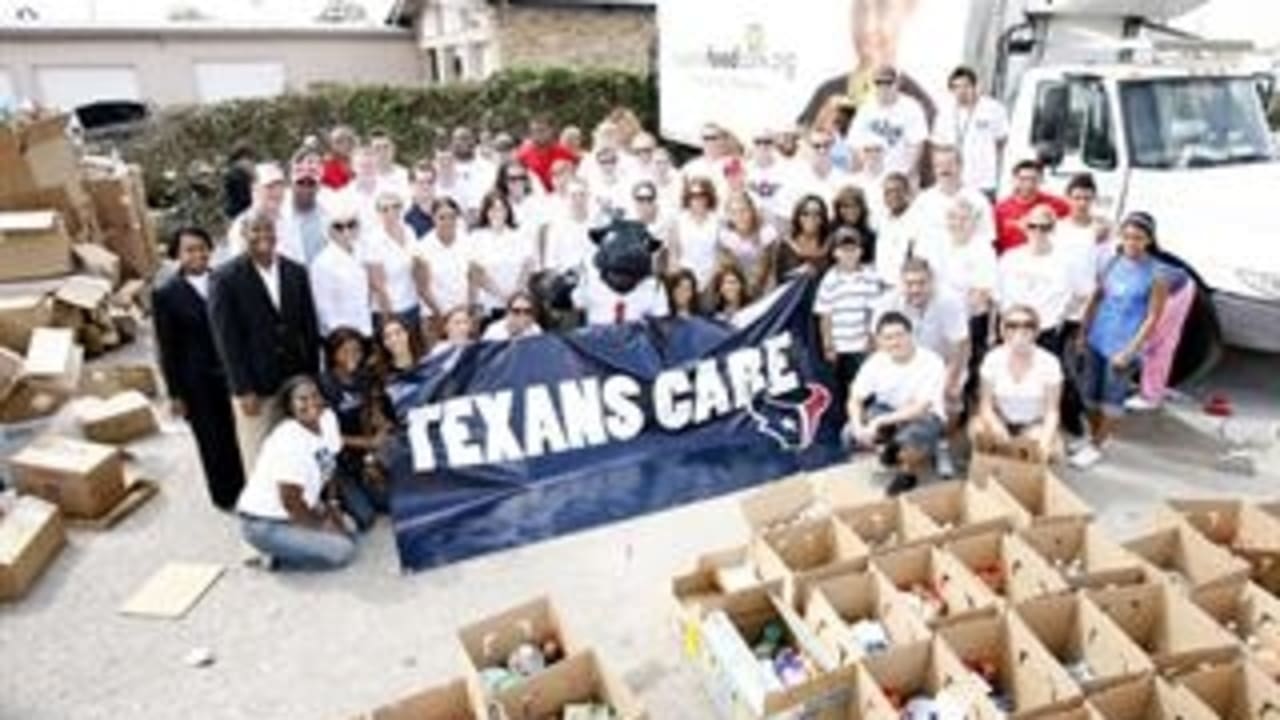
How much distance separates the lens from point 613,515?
6703mm

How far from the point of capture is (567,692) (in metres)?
4.53

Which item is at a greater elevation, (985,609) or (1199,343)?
(985,609)

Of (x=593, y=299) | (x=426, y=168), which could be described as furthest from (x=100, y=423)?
(x=593, y=299)

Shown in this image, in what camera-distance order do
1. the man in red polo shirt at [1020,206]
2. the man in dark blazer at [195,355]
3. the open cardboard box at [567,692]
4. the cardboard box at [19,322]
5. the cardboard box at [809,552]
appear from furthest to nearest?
the cardboard box at [19,322], the man in red polo shirt at [1020,206], the man in dark blazer at [195,355], the cardboard box at [809,552], the open cardboard box at [567,692]

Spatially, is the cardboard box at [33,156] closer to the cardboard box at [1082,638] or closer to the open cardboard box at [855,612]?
the open cardboard box at [855,612]

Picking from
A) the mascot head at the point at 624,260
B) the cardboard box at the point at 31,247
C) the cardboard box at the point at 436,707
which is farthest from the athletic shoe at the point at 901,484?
the cardboard box at the point at 31,247

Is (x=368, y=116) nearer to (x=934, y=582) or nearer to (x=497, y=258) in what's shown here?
(x=497, y=258)

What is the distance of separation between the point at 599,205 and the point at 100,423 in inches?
152

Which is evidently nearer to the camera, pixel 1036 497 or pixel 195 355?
pixel 1036 497

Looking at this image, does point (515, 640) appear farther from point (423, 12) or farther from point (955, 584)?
point (423, 12)

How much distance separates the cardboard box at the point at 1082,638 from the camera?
4.32 meters

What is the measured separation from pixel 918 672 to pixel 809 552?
1027 millimetres

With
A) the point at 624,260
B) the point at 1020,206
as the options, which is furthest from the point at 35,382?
the point at 1020,206

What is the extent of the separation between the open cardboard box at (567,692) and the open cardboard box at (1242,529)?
9.27 ft
